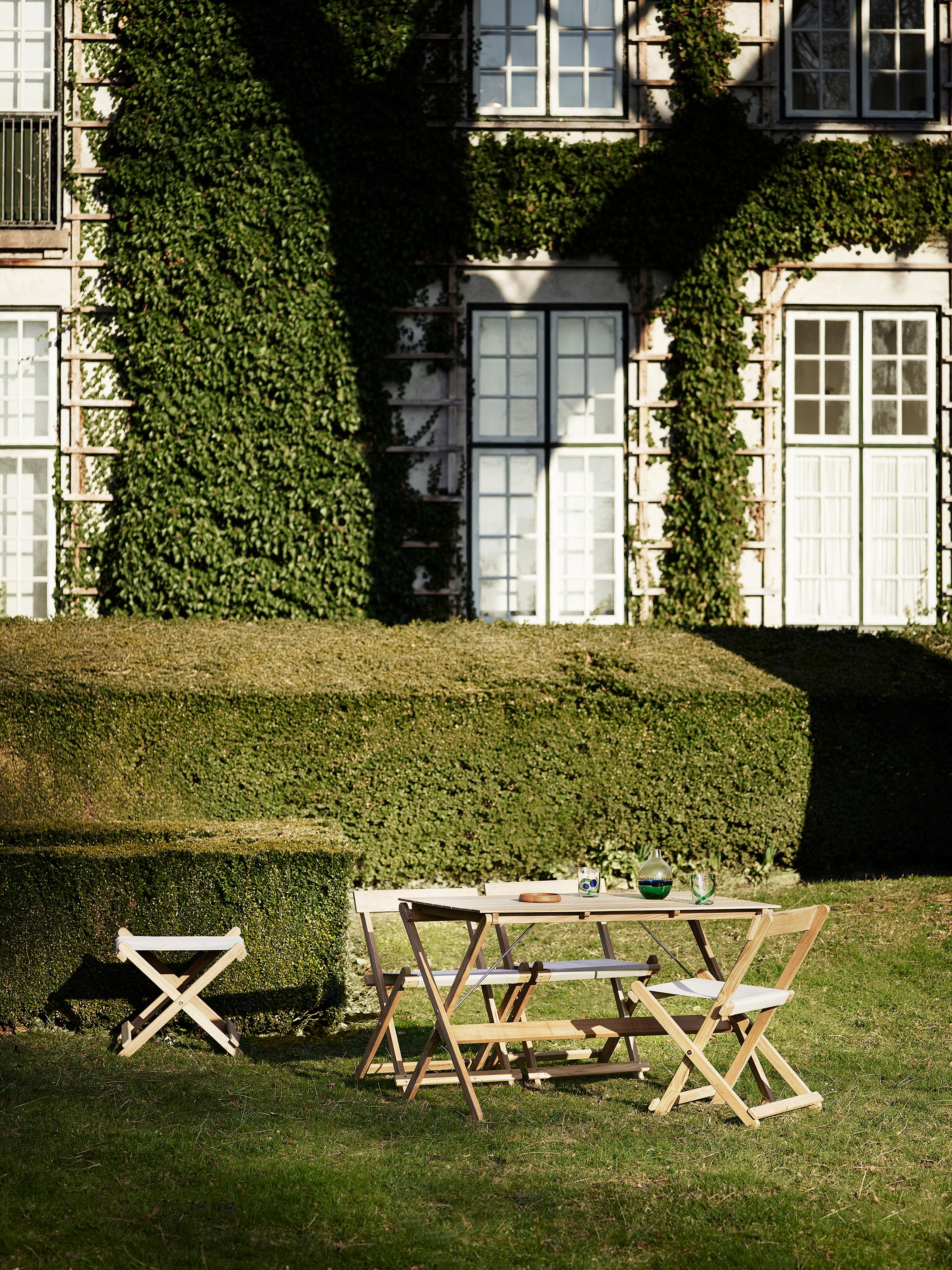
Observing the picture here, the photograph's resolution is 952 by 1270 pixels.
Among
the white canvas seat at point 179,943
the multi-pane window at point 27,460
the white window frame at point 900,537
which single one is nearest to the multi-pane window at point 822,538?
the white window frame at point 900,537

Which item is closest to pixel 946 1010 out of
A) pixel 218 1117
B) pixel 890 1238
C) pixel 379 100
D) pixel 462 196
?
pixel 890 1238

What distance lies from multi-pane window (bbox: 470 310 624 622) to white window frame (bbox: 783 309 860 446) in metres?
1.75

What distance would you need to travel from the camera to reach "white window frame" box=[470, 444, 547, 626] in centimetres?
1341

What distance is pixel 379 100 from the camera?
13180 millimetres

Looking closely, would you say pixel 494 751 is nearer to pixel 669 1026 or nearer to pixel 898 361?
pixel 669 1026

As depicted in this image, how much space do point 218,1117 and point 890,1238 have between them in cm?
265

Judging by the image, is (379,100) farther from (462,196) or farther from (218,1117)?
(218,1117)

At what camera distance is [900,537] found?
13.9m

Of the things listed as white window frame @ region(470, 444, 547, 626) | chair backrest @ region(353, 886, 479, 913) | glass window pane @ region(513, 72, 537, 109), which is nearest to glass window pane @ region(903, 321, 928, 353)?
white window frame @ region(470, 444, 547, 626)

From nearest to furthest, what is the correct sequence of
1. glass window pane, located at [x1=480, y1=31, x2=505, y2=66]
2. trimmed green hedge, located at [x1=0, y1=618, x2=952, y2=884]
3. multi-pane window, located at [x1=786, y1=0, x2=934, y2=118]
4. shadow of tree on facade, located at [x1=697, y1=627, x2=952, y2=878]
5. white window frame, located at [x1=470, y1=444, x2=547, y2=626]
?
trimmed green hedge, located at [x1=0, y1=618, x2=952, y2=884] → shadow of tree on facade, located at [x1=697, y1=627, x2=952, y2=878] → white window frame, located at [x1=470, y1=444, x2=547, y2=626] → glass window pane, located at [x1=480, y1=31, x2=505, y2=66] → multi-pane window, located at [x1=786, y1=0, x2=934, y2=118]

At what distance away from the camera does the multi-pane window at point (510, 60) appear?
44.7ft

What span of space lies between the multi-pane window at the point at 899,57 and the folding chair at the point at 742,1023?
11.3 meters

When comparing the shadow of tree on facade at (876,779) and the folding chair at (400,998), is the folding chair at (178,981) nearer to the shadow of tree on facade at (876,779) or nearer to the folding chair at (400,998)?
the folding chair at (400,998)

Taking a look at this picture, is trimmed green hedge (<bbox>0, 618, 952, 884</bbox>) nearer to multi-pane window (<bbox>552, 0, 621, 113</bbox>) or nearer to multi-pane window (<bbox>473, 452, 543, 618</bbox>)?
multi-pane window (<bbox>473, 452, 543, 618</bbox>)
